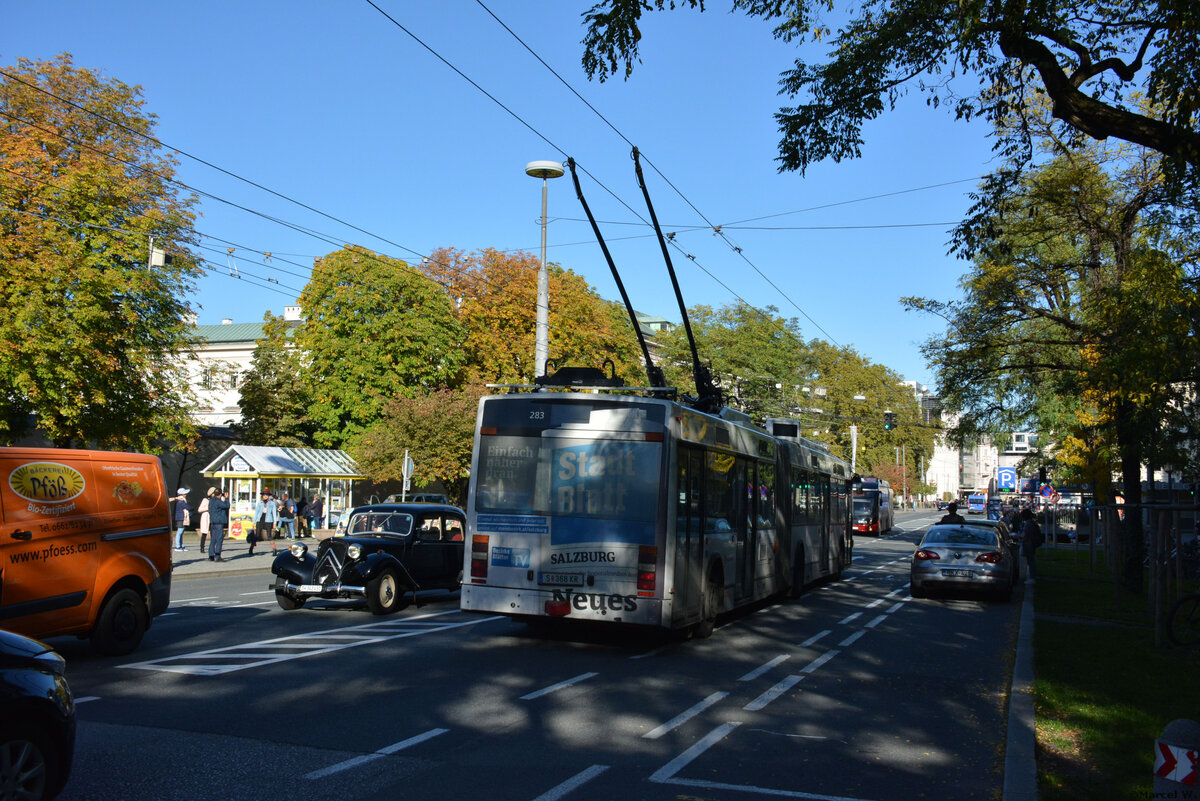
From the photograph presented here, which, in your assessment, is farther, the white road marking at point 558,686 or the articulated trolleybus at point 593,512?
the articulated trolleybus at point 593,512

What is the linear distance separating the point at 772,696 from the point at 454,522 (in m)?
8.44

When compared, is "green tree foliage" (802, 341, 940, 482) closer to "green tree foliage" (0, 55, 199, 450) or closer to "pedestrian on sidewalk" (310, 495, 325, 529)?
"pedestrian on sidewalk" (310, 495, 325, 529)

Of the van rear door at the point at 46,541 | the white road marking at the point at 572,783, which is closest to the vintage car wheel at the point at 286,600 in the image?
the van rear door at the point at 46,541

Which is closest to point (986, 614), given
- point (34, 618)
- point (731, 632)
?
point (731, 632)

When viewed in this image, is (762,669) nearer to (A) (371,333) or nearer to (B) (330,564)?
(B) (330,564)

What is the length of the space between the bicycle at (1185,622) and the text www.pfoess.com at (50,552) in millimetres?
12812

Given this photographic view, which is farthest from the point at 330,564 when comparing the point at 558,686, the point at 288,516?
the point at 288,516

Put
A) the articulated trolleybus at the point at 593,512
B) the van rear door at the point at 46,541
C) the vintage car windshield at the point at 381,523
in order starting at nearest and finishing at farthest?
the van rear door at the point at 46,541
the articulated trolleybus at the point at 593,512
the vintage car windshield at the point at 381,523

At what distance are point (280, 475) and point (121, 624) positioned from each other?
2795 centimetres

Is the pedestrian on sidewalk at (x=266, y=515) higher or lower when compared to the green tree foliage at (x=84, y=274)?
lower

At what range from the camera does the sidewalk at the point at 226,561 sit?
75.1 feet

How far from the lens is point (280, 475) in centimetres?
3778

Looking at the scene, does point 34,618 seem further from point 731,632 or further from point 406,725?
point 731,632

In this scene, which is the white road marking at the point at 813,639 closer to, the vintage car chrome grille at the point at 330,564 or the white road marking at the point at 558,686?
the white road marking at the point at 558,686
